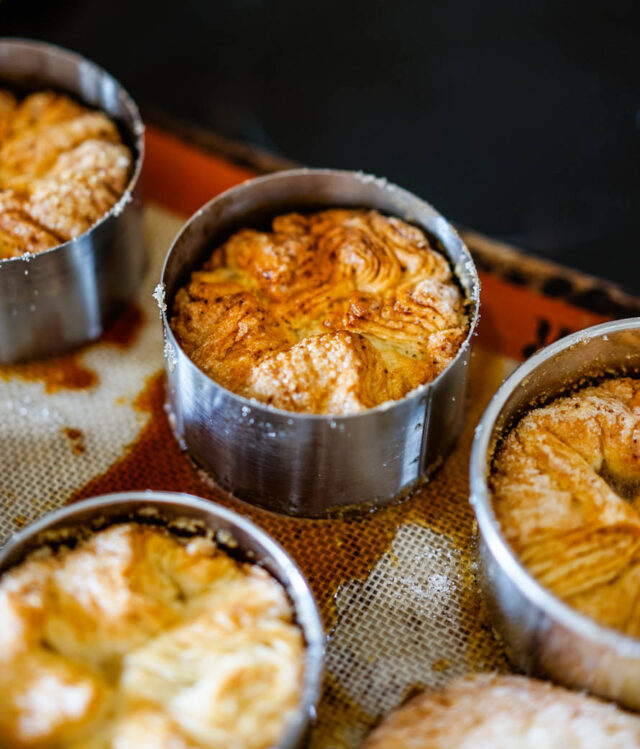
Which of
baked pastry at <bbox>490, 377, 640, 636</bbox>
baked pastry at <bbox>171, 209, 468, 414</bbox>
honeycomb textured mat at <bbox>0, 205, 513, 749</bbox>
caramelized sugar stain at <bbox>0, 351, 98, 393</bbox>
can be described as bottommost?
honeycomb textured mat at <bbox>0, 205, 513, 749</bbox>

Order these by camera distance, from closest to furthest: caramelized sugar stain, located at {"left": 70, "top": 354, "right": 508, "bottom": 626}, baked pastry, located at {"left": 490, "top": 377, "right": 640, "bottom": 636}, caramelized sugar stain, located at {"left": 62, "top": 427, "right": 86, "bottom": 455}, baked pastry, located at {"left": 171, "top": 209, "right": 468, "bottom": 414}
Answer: baked pastry, located at {"left": 490, "top": 377, "right": 640, "bottom": 636} → baked pastry, located at {"left": 171, "top": 209, "right": 468, "bottom": 414} → caramelized sugar stain, located at {"left": 70, "top": 354, "right": 508, "bottom": 626} → caramelized sugar stain, located at {"left": 62, "top": 427, "right": 86, "bottom": 455}

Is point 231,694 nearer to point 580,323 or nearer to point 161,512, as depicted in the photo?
point 161,512

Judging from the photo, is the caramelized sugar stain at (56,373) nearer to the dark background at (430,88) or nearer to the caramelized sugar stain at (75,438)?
the caramelized sugar stain at (75,438)

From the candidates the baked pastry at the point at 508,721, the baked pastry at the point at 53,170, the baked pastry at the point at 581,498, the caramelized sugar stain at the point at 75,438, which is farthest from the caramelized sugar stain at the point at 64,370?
the baked pastry at the point at 508,721

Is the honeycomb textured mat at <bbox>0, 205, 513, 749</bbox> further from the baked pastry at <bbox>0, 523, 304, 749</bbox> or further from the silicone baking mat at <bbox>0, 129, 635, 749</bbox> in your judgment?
the baked pastry at <bbox>0, 523, 304, 749</bbox>

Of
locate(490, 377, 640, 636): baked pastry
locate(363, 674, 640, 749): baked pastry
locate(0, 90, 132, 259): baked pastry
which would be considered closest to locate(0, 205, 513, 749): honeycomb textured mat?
locate(363, 674, 640, 749): baked pastry
